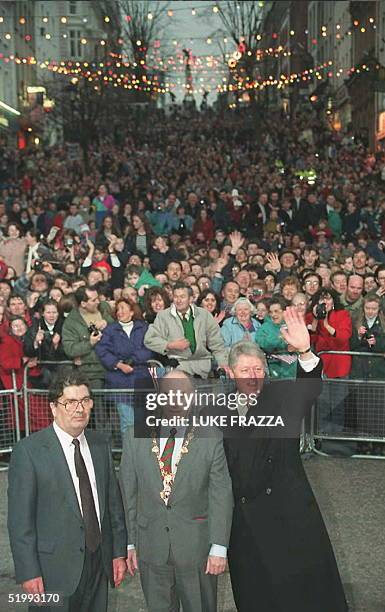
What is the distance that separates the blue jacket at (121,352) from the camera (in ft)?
32.8

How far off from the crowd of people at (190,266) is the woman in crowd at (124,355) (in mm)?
14

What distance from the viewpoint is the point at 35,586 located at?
4.87 m

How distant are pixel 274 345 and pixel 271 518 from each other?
516 centimetres

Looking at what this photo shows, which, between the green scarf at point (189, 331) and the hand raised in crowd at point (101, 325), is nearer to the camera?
the green scarf at point (189, 331)

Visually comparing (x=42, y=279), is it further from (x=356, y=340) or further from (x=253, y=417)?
(x=253, y=417)

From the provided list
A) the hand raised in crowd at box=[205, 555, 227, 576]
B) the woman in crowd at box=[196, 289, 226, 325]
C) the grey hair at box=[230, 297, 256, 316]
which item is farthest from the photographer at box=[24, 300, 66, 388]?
the hand raised in crowd at box=[205, 555, 227, 576]

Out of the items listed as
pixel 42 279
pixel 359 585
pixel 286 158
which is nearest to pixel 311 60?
pixel 286 158

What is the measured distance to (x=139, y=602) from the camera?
6.60 meters

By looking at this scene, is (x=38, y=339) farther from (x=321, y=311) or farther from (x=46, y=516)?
(x=46, y=516)

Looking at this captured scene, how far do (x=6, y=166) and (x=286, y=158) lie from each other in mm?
9536

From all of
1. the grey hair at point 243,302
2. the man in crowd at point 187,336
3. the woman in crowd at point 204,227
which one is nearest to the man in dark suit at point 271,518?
the man in crowd at point 187,336

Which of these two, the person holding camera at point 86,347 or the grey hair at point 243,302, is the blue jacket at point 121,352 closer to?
the person holding camera at point 86,347

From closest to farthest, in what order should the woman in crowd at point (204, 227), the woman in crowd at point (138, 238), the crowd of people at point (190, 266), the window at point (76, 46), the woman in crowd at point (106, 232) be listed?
the crowd of people at point (190, 266) → the woman in crowd at point (138, 238) → the woman in crowd at point (106, 232) → the woman in crowd at point (204, 227) → the window at point (76, 46)

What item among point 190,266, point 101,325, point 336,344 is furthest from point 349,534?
point 190,266
